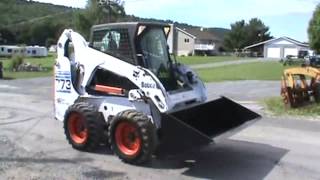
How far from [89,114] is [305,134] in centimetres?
499

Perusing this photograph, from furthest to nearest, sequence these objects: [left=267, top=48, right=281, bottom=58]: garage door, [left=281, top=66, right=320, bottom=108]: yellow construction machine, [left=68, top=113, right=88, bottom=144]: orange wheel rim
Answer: [left=267, top=48, right=281, bottom=58]: garage door
[left=281, top=66, right=320, bottom=108]: yellow construction machine
[left=68, top=113, right=88, bottom=144]: orange wheel rim

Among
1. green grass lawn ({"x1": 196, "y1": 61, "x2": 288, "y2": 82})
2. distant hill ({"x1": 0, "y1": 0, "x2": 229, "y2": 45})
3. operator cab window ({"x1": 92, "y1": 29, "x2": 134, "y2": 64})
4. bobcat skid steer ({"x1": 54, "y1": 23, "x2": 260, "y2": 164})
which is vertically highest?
distant hill ({"x1": 0, "y1": 0, "x2": 229, "y2": 45})

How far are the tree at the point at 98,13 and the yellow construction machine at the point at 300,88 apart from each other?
6052 cm

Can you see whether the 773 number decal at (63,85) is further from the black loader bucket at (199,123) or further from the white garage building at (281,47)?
the white garage building at (281,47)

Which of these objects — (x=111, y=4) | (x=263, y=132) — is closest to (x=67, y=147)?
(x=263, y=132)

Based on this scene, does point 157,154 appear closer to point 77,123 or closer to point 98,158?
point 98,158

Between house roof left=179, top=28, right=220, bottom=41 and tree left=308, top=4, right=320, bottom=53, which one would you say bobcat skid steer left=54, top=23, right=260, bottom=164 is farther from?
house roof left=179, top=28, right=220, bottom=41

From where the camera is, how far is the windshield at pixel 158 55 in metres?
9.82

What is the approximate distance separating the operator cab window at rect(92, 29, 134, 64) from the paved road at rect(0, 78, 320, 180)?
1763mm

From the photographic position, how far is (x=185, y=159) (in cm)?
957

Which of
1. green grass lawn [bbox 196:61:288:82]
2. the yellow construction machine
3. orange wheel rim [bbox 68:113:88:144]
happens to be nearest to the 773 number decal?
orange wheel rim [bbox 68:113:88:144]

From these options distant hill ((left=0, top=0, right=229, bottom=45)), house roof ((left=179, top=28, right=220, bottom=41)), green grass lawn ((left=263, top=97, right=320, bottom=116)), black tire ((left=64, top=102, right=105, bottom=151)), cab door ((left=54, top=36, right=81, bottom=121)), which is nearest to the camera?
black tire ((left=64, top=102, right=105, bottom=151))

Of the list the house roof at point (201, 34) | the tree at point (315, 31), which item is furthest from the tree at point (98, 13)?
the house roof at point (201, 34)

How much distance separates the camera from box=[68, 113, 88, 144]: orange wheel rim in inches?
402
